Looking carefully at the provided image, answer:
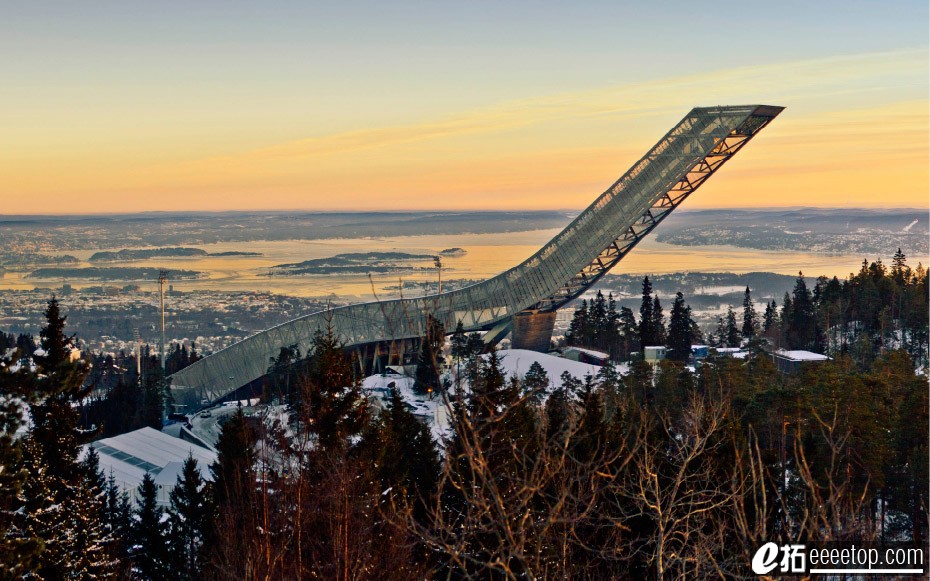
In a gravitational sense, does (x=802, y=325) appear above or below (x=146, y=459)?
above

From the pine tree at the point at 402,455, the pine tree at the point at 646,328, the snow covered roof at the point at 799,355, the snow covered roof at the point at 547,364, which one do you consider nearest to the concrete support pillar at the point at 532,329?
the snow covered roof at the point at 547,364

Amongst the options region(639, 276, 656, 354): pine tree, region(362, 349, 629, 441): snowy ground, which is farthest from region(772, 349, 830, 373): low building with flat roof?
region(639, 276, 656, 354): pine tree

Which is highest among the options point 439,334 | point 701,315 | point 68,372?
point 439,334

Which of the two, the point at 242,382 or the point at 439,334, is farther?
the point at 242,382

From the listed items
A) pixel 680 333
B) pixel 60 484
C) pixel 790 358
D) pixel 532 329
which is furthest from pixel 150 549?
pixel 680 333

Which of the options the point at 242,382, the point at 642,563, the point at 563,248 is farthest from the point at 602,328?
the point at 642,563

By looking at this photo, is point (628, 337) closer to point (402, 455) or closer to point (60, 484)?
point (402, 455)

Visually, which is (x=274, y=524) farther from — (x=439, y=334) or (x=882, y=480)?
(x=882, y=480)
